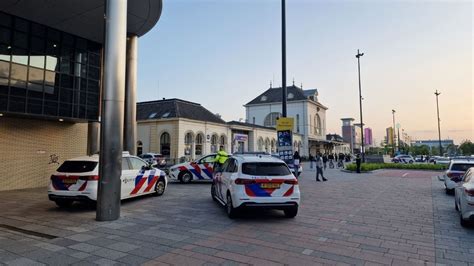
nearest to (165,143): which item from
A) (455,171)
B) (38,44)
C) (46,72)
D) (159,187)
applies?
(46,72)

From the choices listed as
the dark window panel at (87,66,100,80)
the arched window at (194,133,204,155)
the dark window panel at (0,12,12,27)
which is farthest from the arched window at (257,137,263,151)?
the dark window panel at (0,12,12,27)

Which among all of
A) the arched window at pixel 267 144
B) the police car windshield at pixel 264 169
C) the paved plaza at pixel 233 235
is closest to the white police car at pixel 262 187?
the police car windshield at pixel 264 169

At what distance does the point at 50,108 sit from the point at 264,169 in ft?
35.1

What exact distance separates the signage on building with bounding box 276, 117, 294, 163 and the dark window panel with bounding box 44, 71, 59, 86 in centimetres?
1009

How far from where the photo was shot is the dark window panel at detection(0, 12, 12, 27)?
42.0 feet

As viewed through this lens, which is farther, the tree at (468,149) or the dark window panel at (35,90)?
the tree at (468,149)

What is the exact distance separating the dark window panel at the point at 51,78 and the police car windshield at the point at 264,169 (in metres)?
10.6

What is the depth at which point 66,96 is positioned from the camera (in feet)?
47.9

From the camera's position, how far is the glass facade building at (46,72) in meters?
12.7

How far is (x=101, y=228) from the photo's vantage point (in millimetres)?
7180

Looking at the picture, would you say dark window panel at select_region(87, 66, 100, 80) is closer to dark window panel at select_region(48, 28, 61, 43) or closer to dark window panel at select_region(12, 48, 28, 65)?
dark window panel at select_region(48, 28, 61, 43)

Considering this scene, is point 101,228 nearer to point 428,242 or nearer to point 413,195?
point 428,242

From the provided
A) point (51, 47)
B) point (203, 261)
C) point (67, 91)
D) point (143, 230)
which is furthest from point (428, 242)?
point (51, 47)

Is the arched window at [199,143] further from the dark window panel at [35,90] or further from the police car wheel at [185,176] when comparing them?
the dark window panel at [35,90]
